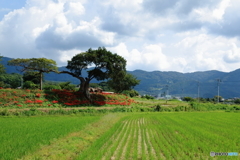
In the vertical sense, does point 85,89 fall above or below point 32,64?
below

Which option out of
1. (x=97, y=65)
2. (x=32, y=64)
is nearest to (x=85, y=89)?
(x=97, y=65)

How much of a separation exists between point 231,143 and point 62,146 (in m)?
8.71

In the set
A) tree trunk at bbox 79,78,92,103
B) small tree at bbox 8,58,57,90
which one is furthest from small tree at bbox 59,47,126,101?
small tree at bbox 8,58,57,90

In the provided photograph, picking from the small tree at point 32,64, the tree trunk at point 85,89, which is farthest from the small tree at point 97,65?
the small tree at point 32,64

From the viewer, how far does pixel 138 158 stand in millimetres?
8000

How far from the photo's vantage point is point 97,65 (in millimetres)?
37625

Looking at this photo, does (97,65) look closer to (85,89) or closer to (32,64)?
(85,89)

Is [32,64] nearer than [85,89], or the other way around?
[32,64]

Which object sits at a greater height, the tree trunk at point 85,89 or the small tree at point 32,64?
the small tree at point 32,64

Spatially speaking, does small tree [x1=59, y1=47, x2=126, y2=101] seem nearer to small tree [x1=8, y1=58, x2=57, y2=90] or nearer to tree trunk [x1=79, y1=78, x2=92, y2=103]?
tree trunk [x1=79, y1=78, x2=92, y2=103]

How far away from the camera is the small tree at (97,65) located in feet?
120

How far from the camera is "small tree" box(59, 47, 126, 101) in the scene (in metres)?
36.7

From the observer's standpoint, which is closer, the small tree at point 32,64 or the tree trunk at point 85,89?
the small tree at point 32,64

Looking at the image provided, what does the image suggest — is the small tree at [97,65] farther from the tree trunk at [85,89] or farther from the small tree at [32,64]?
the small tree at [32,64]
